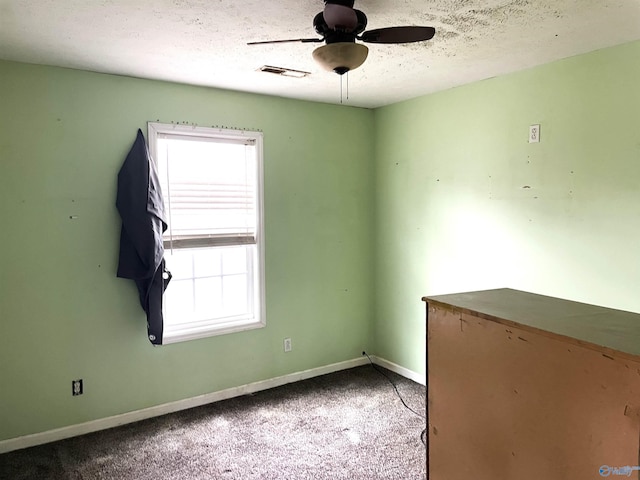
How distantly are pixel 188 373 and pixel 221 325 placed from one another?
1.39 ft

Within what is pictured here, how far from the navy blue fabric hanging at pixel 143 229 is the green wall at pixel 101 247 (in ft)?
0.34

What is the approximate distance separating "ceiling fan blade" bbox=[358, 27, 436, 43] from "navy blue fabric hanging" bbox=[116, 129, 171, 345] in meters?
1.80

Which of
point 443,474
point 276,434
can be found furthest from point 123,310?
point 443,474

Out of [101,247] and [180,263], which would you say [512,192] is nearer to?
[180,263]

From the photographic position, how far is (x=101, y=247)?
3.12m

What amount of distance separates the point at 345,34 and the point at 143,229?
185cm

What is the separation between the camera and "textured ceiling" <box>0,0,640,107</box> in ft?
6.79

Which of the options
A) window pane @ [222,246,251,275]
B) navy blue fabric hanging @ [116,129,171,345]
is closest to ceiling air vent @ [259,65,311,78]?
navy blue fabric hanging @ [116,129,171,345]

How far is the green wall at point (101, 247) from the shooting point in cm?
288

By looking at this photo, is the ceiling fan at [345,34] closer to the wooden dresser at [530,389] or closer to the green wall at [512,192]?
the wooden dresser at [530,389]

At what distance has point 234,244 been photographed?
12.0 ft

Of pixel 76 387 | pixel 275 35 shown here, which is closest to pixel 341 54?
pixel 275 35

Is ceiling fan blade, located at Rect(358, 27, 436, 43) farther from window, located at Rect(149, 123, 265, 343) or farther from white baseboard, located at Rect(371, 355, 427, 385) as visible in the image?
white baseboard, located at Rect(371, 355, 427, 385)

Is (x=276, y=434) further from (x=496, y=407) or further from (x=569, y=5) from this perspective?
(x=569, y=5)
